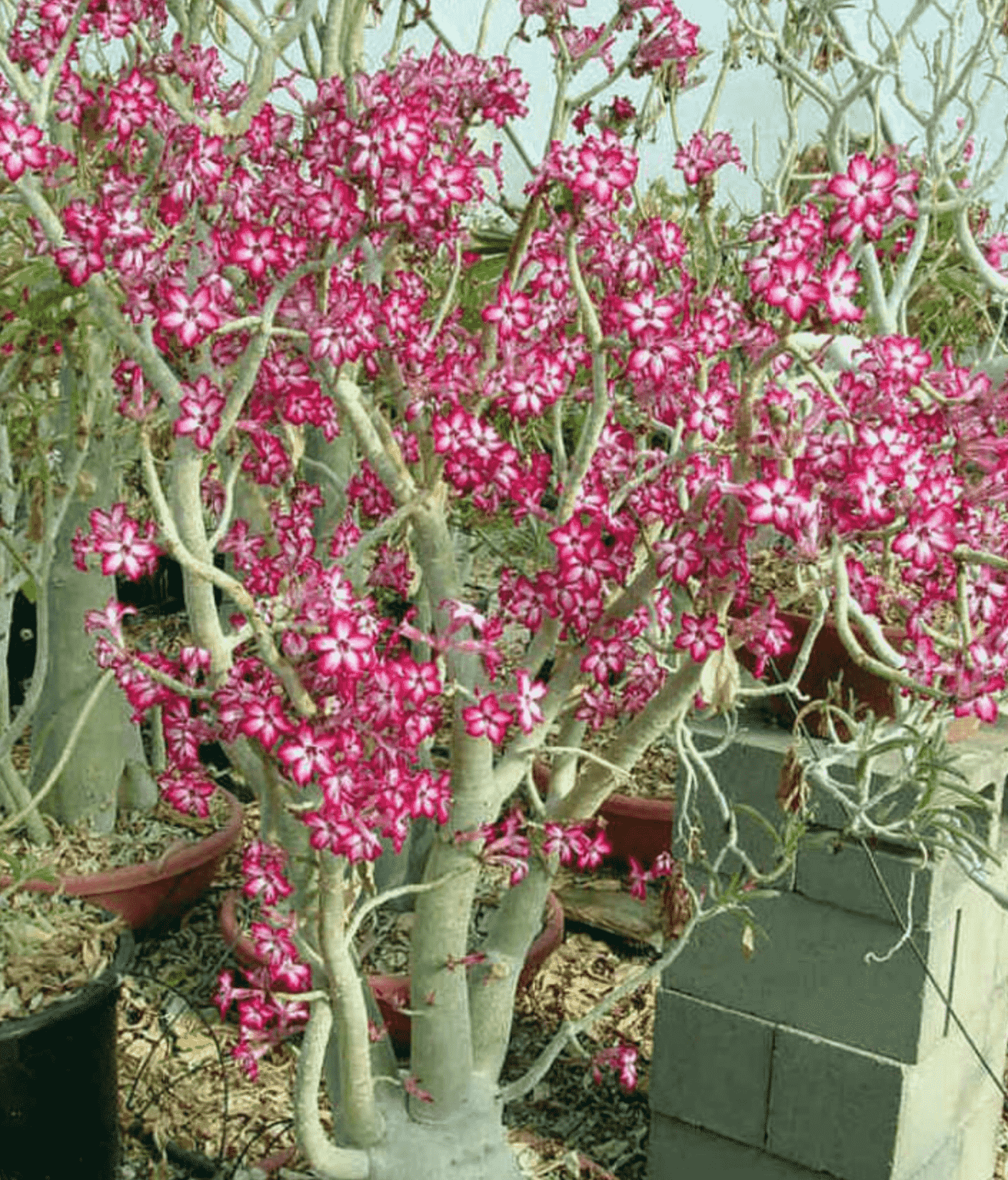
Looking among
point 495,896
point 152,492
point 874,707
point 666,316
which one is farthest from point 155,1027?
point 666,316

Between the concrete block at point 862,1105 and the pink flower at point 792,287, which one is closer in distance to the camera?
the pink flower at point 792,287

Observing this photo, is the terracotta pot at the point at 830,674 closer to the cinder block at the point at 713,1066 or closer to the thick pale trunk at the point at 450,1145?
the cinder block at the point at 713,1066

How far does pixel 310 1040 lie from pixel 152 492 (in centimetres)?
72

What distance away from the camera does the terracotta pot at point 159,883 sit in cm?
332

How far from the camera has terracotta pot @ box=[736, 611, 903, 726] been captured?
2.41 m

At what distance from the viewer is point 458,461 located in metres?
1.79

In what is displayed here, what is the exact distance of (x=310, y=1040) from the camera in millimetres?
1937

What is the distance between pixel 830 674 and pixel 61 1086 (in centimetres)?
134

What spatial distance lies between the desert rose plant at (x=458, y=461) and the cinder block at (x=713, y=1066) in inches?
13.9

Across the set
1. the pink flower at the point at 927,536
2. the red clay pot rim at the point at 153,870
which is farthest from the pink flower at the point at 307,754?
the red clay pot rim at the point at 153,870

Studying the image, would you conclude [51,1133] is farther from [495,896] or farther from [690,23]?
[690,23]

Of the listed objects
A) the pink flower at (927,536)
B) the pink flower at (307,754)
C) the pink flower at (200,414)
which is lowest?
the pink flower at (307,754)

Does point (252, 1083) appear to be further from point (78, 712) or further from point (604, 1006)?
point (604, 1006)

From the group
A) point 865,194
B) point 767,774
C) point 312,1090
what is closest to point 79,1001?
point 312,1090
